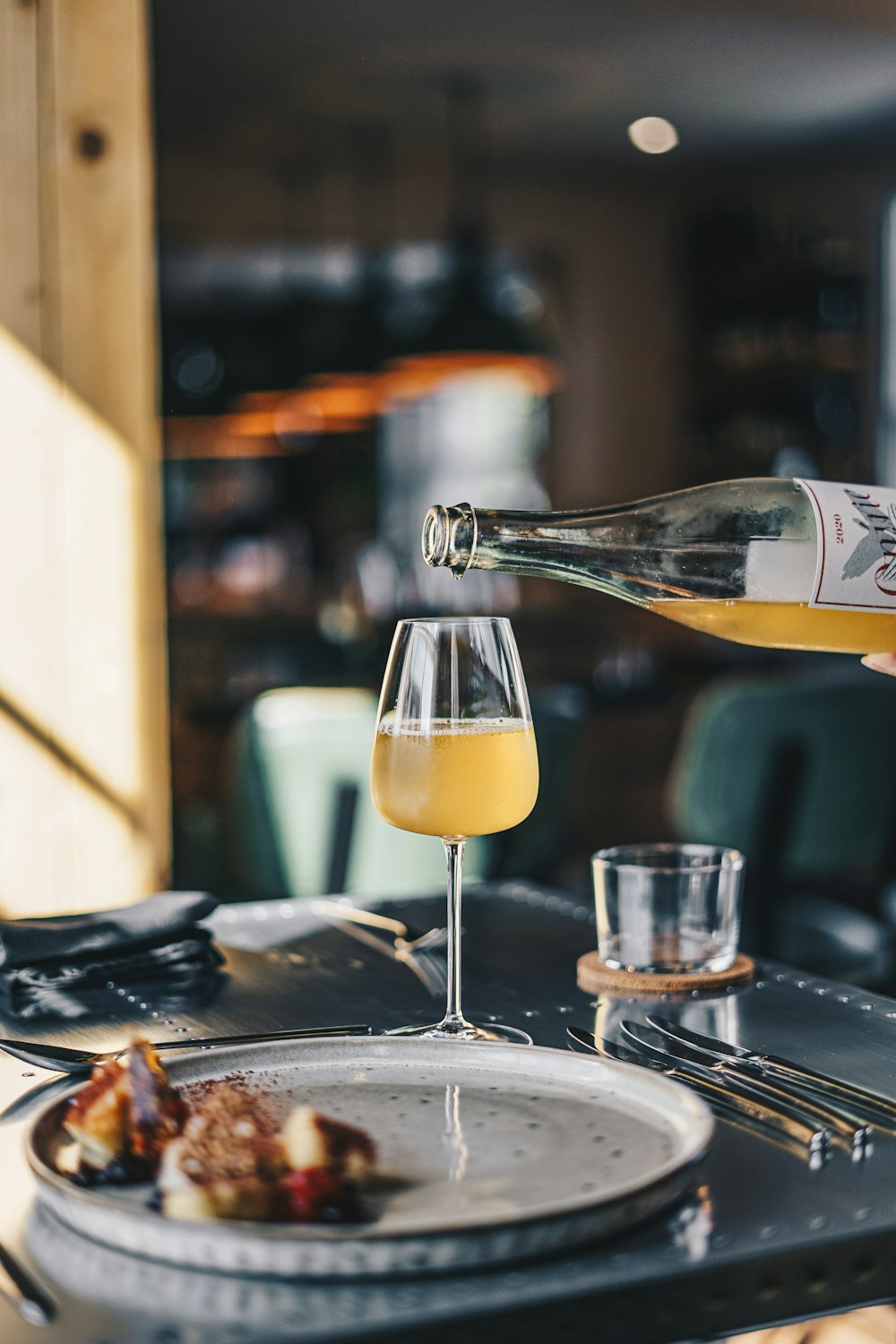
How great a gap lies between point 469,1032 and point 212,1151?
12.2 inches

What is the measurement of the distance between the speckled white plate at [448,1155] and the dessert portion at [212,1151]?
1 centimetres

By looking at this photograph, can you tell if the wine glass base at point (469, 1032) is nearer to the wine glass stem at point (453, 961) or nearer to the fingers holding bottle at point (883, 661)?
the wine glass stem at point (453, 961)

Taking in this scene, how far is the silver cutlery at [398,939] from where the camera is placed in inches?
44.6

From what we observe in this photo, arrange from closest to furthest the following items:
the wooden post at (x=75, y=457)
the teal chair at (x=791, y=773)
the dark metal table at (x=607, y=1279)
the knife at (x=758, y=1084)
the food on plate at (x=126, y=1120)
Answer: the dark metal table at (x=607, y=1279)
the food on plate at (x=126, y=1120)
the knife at (x=758, y=1084)
the wooden post at (x=75, y=457)
the teal chair at (x=791, y=773)

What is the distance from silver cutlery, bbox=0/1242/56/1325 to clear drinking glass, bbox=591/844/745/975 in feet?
1.86

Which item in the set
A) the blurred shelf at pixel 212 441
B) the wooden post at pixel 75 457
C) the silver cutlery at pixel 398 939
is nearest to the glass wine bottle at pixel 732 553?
the silver cutlery at pixel 398 939

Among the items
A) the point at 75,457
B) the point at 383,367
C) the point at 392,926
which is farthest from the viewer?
the point at 383,367

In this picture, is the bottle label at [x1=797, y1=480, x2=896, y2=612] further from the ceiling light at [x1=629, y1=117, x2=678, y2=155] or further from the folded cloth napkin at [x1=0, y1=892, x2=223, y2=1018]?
the ceiling light at [x1=629, y1=117, x2=678, y2=155]

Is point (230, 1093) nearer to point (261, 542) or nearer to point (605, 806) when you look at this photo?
point (605, 806)

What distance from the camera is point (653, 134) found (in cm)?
560

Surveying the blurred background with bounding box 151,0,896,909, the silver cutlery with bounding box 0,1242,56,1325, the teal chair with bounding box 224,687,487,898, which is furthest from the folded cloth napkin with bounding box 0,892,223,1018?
the blurred background with bounding box 151,0,896,909

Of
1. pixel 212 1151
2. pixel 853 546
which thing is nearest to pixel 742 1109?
pixel 212 1151

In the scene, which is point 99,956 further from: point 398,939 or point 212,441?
point 212,441

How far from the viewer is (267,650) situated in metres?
4.89
